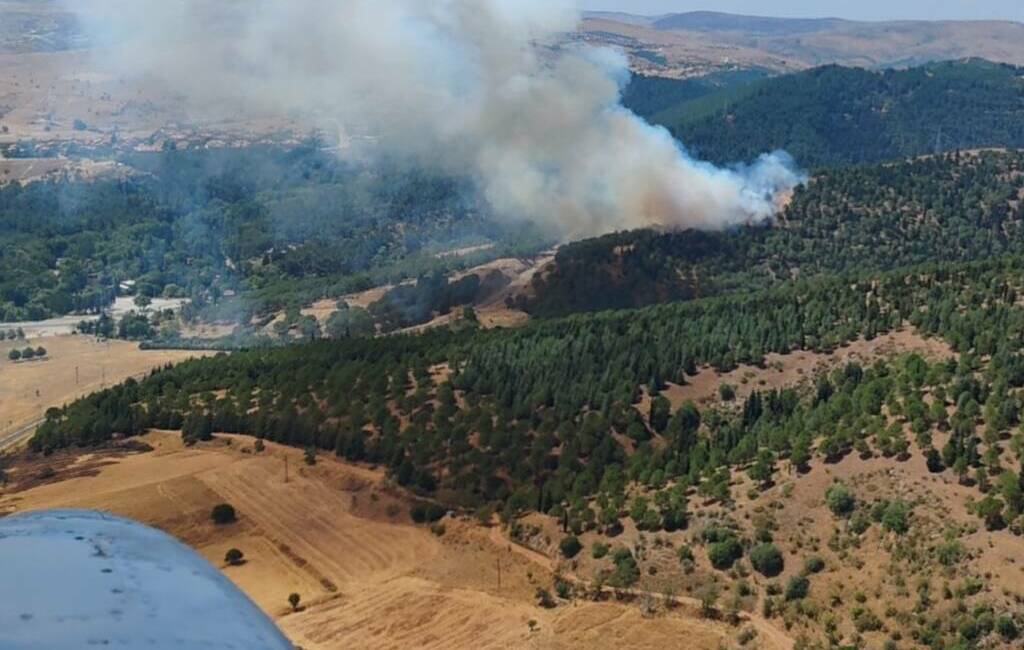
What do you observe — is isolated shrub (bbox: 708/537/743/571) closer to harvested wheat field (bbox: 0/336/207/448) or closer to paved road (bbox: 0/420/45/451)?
paved road (bbox: 0/420/45/451)

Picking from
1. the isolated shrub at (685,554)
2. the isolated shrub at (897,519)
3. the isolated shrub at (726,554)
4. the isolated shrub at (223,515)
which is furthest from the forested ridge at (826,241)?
the isolated shrub at (897,519)

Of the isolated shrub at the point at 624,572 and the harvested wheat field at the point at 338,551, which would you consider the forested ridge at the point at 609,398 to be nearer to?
the harvested wheat field at the point at 338,551

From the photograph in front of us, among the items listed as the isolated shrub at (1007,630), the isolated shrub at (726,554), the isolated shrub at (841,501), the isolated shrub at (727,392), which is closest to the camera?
the isolated shrub at (1007,630)

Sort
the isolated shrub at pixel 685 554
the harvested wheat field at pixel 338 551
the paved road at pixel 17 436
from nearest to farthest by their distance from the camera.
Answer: the harvested wheat field at pixel 338 551
the isolated shrub at pixel 685 554
the paved road at pixel 17 436

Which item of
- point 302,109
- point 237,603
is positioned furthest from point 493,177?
point 237,603

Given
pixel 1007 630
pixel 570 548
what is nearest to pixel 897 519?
pixel 1007 630
